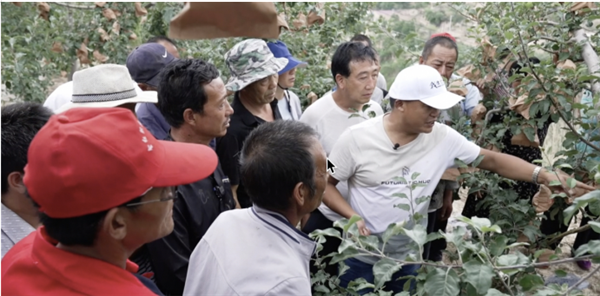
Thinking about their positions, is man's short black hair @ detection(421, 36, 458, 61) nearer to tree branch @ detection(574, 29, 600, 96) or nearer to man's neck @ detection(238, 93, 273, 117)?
tree branch @ detection(574, 29, 600, 96)

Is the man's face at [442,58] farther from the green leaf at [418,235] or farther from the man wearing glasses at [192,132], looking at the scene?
the green leaf at [418,235]

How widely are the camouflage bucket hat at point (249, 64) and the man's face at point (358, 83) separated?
36 cm

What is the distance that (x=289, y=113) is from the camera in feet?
11.2

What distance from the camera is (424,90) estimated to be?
2.38 m

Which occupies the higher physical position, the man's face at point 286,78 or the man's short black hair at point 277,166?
the man's short black hair at point 277,166

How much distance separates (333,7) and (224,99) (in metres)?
3.24

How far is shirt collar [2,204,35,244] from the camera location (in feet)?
5.19

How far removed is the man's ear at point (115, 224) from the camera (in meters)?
1.15

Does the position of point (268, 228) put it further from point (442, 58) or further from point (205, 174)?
point (442, 58)

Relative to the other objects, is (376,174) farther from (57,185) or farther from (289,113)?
(57,185)

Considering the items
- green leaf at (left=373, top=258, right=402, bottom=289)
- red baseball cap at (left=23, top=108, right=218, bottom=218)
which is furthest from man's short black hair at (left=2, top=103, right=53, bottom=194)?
green leaf at (left=373, top=258, right=402, bottom=289)

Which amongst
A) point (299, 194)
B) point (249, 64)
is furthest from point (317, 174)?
point (249, 64)

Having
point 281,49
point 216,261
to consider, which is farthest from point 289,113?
point 216,261

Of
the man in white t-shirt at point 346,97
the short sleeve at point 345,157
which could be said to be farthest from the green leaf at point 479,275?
the man in white t-shirt at point 346,97
